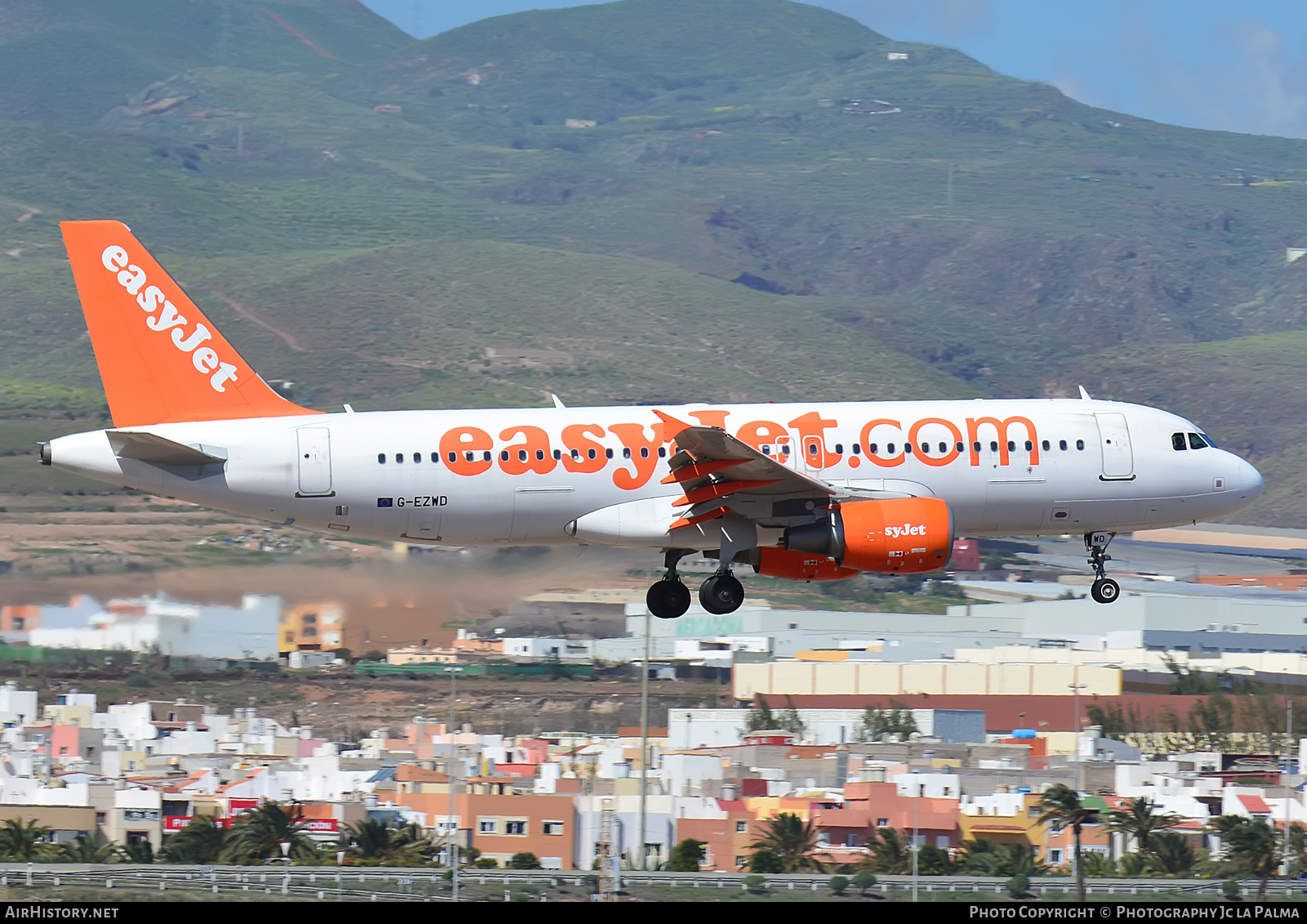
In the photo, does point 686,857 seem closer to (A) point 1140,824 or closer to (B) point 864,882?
(B) point 864,882

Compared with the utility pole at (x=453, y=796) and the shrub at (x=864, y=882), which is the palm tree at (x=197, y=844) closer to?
the utility pole at (x=453, y=796)

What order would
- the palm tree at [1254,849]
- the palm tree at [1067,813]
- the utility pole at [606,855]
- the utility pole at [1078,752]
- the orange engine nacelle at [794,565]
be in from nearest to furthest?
1. the orange engine nacelle at [794,565]
2. the utility pole at [606,855]
3. the palm tree at [1254,849]
4. the palm tree at [1067,813]
5. the utility pole at [1078,752]

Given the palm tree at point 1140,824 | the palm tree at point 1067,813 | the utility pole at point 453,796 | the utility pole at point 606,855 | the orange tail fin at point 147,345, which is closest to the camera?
the orange tail fin at point 147,345

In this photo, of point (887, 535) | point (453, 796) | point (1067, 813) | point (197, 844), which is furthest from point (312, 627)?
point (1067, 813)

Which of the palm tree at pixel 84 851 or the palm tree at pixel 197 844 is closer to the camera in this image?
the palm tree at pixel 84 851

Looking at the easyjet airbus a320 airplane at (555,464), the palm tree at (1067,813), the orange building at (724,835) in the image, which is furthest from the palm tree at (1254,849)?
the easyjet airbus a320 airplane at (555,464)

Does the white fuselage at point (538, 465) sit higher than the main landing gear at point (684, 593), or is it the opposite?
the white fuselage at point (538, 465)

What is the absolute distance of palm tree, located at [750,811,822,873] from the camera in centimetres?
6034

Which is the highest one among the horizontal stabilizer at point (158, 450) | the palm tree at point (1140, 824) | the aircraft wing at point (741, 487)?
the horizontal stabilizer at point (158, 450)

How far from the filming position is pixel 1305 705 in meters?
86.6

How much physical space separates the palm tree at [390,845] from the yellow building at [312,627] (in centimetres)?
610

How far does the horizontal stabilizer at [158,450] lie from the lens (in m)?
39.0

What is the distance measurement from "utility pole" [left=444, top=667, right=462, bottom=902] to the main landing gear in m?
14.9

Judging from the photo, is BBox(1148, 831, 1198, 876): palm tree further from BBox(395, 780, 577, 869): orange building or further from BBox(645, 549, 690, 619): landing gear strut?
BBox(645, 549, 690, 619): landing gear strut
